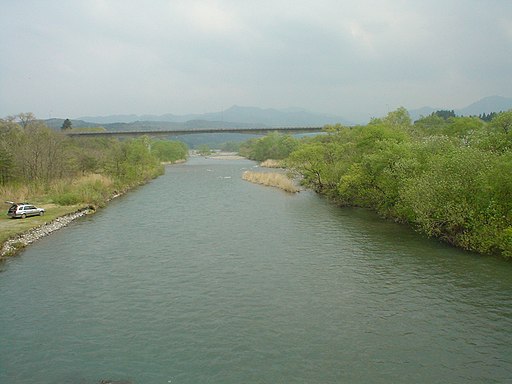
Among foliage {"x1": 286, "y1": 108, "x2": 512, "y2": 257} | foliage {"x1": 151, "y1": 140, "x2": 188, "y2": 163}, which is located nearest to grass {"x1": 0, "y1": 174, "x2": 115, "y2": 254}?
foliage {"x1": 286, "y1": 108, "x2": 512, "y2": 257}

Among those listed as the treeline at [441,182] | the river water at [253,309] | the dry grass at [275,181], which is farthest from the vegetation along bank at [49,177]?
the treeline at [441,182]

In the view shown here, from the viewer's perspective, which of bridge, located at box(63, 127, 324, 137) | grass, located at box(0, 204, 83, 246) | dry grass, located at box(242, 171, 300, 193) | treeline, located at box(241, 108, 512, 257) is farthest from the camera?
bridge, located at box(63, 127, 324, 137)

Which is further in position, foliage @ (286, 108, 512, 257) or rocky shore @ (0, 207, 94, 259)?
rocky shore @ (0, 207, 94, 259)

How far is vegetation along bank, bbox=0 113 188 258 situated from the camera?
38812 millimetres

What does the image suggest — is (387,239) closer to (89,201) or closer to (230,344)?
(230,344)

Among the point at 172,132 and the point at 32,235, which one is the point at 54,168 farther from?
the point at 172,132

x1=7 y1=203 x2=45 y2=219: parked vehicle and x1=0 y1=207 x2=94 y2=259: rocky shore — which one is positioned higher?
x1=7 y1=203 x2=45 y2=219: parked vehicle

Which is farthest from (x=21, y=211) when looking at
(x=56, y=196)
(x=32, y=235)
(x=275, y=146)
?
(x=275, y=146)

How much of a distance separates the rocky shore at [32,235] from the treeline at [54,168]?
296 inches

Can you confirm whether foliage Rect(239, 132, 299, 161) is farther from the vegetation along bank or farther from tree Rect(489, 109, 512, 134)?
tree Rect(489, 109, 512, 134)

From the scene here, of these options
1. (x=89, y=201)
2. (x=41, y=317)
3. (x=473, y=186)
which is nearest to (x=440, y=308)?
(x=473, y=186)

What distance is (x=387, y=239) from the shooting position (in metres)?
35.9

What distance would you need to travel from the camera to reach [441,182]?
107 ft

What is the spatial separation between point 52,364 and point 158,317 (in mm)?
5343
